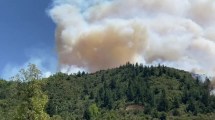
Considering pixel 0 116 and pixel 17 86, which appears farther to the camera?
pixel 0 116

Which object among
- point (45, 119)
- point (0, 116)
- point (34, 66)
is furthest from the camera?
point (0, 116)

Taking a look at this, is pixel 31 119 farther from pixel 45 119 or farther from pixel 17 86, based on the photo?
pixel 17 86

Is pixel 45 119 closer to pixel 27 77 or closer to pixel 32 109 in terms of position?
pixel 32 109

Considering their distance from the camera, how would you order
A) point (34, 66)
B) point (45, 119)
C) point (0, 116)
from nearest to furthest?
point (45, 119)
point (34, 66)
point (0, 116)

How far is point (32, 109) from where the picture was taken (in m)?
58.5

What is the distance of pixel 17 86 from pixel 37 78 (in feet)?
9.79

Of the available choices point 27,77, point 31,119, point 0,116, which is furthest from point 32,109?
point 0,116

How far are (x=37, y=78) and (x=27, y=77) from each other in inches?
57.8

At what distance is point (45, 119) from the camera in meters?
57.9

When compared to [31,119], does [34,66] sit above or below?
above

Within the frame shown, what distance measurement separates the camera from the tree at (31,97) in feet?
190

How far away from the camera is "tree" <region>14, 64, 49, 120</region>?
190 ft

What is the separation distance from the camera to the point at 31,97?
59.3m

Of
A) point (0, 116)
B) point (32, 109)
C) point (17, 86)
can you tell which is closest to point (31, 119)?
point (32, 109)
